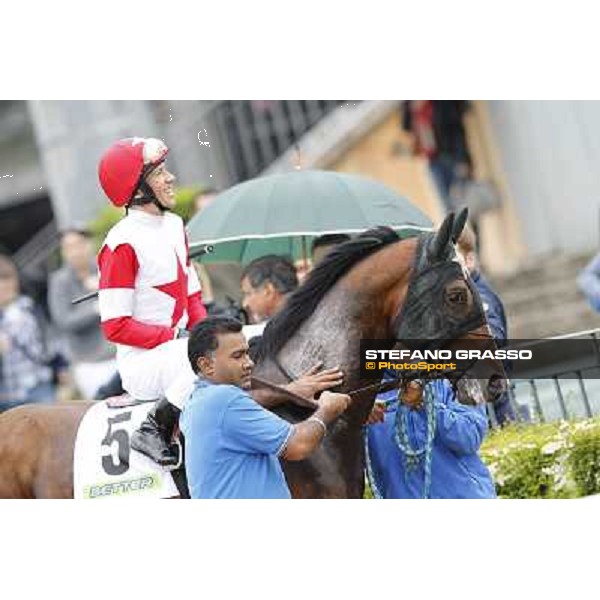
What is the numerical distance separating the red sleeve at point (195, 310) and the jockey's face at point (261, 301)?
0.22 meters

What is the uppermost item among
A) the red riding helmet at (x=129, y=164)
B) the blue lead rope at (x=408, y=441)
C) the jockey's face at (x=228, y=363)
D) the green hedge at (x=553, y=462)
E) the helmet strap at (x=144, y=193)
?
the red riding helmet at (x=129, y=164)

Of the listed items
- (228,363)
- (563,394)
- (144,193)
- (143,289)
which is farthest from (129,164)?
(563,394)

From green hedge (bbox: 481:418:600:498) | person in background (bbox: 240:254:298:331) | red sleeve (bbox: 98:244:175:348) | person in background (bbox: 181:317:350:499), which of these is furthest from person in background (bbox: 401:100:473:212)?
person in background (bbox: 181:317:350:499)

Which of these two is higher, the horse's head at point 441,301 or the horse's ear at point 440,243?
the horse's ear at point 440,243

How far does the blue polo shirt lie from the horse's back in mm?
677

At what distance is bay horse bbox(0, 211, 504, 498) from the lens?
6445mm

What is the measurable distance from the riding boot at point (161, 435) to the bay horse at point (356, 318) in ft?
1.14

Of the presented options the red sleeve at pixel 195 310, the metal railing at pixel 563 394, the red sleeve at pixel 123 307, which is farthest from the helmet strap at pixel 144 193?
the metal railing at pixel 563 394

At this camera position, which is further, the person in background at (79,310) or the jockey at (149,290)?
the person in background at (79,310)

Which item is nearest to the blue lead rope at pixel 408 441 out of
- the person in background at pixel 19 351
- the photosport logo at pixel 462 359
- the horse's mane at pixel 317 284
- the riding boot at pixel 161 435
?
the photosport logo at pixel 462 359

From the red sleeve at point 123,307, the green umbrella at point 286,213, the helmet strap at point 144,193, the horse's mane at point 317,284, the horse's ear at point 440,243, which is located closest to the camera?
the horse's ear at point 440,243

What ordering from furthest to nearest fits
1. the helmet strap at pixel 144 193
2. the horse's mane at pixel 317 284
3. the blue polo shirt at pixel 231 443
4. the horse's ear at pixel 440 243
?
Answer: the helmet strap at pixel 144 193, the horse's mane at pixel 317 284, the horse's ear at pixel 440 243, the blue polo shirt at pixel 231 443

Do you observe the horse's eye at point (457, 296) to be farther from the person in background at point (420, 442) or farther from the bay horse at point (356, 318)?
the person in background at point (420, 442)

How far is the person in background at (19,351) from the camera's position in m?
7.45
